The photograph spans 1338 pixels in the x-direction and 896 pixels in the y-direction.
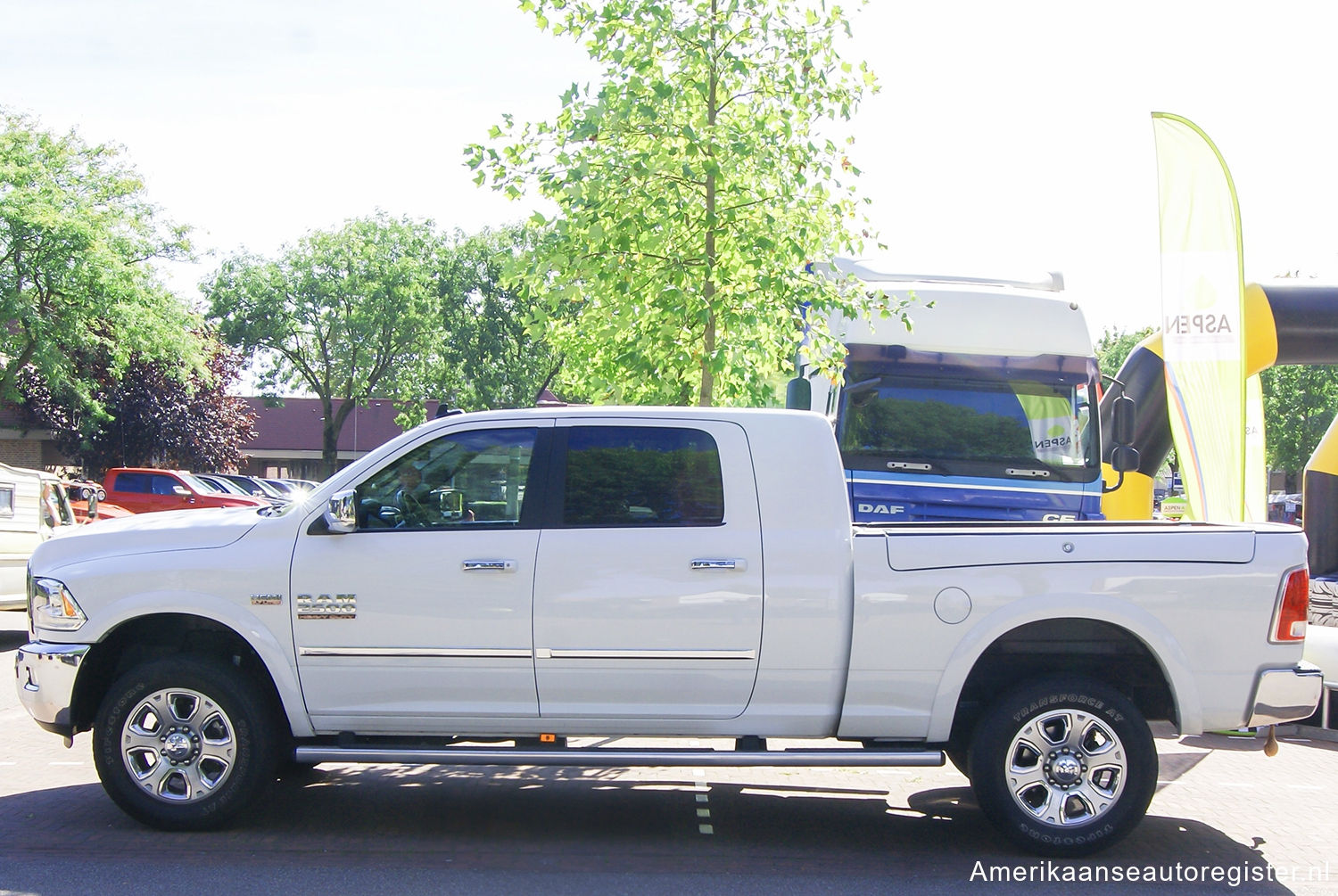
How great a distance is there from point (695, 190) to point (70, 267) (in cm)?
2002

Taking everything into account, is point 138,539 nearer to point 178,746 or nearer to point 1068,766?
point 178,746

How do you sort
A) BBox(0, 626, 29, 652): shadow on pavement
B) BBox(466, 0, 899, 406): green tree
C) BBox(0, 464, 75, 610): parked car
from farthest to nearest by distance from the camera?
1. BBox(0, 626, 29, 652): shadow on pavement
2. BBox(0, 464, 75, 610): parked car
3. BBox(466, 0, 899, 406): green tree

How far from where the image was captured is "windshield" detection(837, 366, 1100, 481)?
1005 cm

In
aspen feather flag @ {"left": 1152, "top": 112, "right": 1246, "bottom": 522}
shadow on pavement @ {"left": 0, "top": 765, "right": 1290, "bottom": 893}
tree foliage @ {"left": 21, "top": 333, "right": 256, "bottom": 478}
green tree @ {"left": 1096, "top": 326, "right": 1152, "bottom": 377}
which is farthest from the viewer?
green tree @ {"left": 1096, "top": 326, "right": 1152, "bottom": 377}

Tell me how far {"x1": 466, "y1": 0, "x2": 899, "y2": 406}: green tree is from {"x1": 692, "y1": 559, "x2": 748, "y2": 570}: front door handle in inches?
148

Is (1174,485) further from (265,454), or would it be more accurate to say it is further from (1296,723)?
(1296,723)

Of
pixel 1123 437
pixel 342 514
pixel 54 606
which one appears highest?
pixel 1123 437

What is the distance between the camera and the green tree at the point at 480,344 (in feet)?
145

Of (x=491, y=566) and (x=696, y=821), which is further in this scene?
(x=696, y=821)

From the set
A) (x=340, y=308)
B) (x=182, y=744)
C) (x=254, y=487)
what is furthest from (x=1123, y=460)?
(x=340, y=308)

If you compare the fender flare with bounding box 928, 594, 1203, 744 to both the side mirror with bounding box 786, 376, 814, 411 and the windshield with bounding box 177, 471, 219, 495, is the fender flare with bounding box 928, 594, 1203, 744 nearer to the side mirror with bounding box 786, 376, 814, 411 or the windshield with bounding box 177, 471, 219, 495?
Result: the side mirror with bounding box 786, 376, 814, 411

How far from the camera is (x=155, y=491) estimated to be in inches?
1009

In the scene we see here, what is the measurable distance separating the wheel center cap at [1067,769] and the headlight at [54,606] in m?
4.61

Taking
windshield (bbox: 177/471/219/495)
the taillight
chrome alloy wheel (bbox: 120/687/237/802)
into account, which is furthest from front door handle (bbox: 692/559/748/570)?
windshield (bbox: 177/471/219/495)
